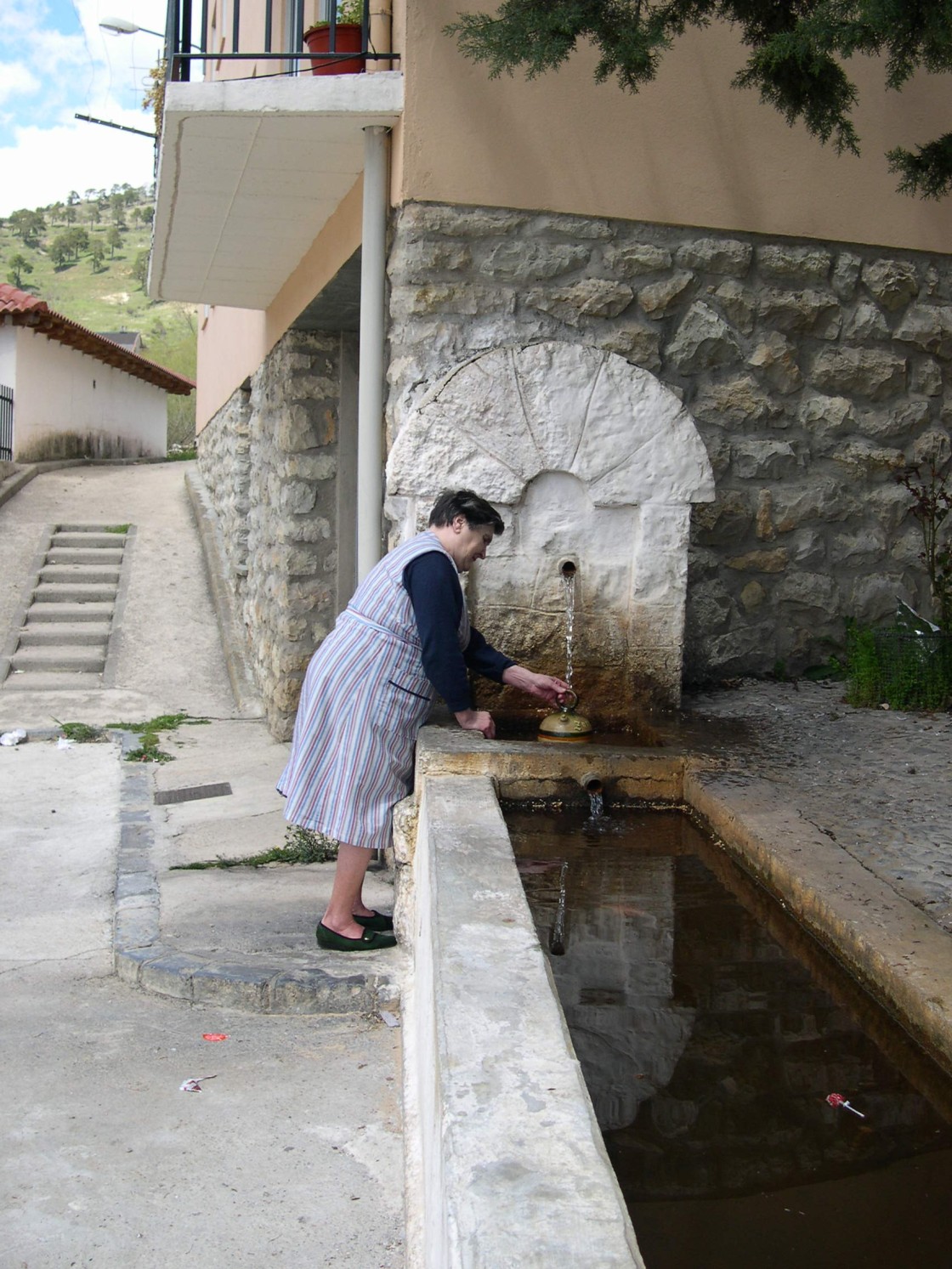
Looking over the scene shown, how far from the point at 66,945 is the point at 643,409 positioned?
2.79 metres

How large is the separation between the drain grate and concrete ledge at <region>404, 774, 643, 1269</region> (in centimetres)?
367

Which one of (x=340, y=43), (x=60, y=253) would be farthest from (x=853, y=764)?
(x=60, y=253)

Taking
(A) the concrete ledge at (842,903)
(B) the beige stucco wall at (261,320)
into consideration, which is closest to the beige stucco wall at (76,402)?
(B) the beige stucco wall at (261,320)

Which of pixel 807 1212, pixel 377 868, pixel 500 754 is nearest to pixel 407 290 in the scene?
pixel 500 754

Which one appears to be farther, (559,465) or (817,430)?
(817,430)

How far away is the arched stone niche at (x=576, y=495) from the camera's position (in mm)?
4242

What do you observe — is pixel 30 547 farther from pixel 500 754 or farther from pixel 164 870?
pixel 500 754

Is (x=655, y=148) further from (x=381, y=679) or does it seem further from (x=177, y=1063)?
(x=177, y=1063)

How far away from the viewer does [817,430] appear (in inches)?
204

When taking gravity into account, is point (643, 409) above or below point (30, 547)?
above

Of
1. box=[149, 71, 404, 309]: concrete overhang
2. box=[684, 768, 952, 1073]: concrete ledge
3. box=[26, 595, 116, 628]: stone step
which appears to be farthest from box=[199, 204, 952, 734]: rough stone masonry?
box=[26, 595, 116, 628]: stone step

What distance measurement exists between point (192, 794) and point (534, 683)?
3152 millimetres

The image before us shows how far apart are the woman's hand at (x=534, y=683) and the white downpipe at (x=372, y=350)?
3.43ft

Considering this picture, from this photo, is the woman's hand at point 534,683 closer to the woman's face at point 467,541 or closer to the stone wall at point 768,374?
the woman's face at point 467,541
